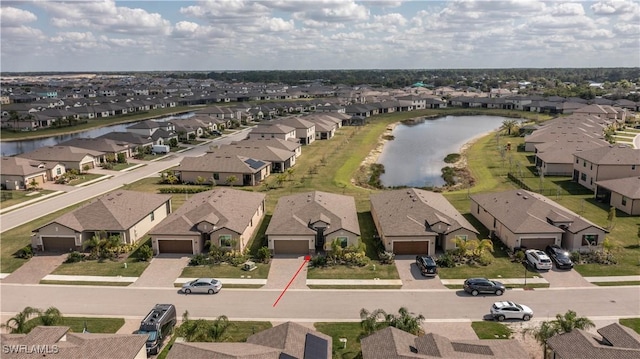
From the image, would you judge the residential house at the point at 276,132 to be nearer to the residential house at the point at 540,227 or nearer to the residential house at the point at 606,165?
the residential house at the point at 606,165

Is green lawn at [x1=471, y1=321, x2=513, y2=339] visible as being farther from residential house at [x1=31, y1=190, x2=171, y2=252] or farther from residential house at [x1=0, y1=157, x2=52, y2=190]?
residential house at [x1=0, y1=157, x2=52, y2=190]

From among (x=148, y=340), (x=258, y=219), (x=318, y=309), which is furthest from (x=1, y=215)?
(x=318, y=309)

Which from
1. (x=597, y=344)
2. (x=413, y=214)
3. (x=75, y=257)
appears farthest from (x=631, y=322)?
(x=75, y=257)

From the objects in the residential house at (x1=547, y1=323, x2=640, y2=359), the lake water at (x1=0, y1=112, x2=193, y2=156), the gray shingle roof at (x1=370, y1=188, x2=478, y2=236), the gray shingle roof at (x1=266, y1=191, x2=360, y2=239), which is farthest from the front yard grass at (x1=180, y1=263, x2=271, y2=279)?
the lake water at (x1=0, y1=112, x2=193, y2=156)

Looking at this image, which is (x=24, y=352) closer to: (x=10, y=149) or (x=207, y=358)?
(x=207, y=358)

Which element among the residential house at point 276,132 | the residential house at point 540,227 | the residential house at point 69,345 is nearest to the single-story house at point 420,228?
the residential house at point 540,227
